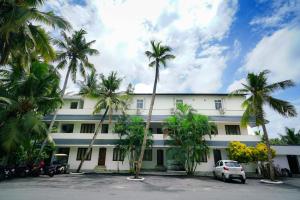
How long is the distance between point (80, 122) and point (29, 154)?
671 cm

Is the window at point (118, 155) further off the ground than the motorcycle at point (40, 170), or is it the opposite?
the window at point (118, 155)

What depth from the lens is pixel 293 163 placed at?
71.2ft

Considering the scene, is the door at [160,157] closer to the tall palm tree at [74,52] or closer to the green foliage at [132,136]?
the green foliage at [132,136]

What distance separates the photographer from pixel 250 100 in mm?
17031

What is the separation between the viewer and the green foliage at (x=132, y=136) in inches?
731

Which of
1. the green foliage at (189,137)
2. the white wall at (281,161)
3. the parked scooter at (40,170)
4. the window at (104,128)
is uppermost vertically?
the window at (104,128)

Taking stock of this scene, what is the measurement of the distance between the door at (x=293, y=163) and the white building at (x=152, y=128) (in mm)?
5946

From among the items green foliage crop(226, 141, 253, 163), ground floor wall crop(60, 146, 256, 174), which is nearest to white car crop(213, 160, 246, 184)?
green foliage crop(226, 141, 253, 163)

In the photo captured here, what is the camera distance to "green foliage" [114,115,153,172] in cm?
1858

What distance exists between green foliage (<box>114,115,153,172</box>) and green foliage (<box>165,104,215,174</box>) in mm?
2796

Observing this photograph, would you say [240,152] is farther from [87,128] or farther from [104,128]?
[87,128]

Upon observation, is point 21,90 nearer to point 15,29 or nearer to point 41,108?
point 41,108

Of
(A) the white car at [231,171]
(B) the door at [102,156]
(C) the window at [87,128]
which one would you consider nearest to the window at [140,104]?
(C) the window at [87,128]

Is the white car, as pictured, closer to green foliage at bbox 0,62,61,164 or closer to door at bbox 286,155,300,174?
door at bbox 286,155,300,174
